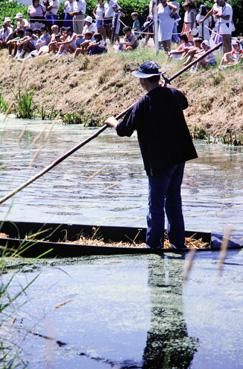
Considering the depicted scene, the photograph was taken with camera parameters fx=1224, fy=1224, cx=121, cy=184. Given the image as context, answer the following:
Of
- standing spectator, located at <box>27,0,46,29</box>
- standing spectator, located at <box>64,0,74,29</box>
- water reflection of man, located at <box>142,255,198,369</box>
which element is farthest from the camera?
standing spectator, located at <box>27,0,46,29</box>

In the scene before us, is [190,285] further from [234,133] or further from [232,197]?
[234,133]

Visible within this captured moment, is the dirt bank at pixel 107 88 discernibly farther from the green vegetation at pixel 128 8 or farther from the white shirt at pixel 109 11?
the green vegetation at pixel 128 8

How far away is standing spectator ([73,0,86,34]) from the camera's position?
34.4 metres

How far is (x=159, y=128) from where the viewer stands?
1112cm

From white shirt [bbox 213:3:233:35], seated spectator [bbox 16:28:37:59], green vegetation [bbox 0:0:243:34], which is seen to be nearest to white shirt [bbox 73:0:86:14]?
seated spectator [bbox 16:28:37:59]

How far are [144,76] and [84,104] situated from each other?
868 inches

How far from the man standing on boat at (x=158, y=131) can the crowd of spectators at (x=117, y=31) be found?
625 inches

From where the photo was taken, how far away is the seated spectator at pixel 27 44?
3692 cm

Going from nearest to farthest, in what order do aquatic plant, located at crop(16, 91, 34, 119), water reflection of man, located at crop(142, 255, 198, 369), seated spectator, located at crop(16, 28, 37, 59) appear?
water reflection of man, located at crop(142, 255, 198, 369), aquatic plant, located at crop(16, 91, 34, 119), seated spectator, located at crop(16, 28, 37, 59)

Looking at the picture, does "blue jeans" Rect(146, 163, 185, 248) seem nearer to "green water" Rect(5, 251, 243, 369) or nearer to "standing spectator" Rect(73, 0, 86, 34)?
"green water" Rect(5, 251, 243, 369)

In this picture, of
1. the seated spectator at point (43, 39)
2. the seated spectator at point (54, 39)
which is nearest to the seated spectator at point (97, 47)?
the seated spectator at point (54, 39)

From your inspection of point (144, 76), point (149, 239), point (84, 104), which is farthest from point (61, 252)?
point (84, 104)

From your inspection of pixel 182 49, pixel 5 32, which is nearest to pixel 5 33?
pixel 5 32

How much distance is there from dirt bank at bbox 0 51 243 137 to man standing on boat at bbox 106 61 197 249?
13.4 m
